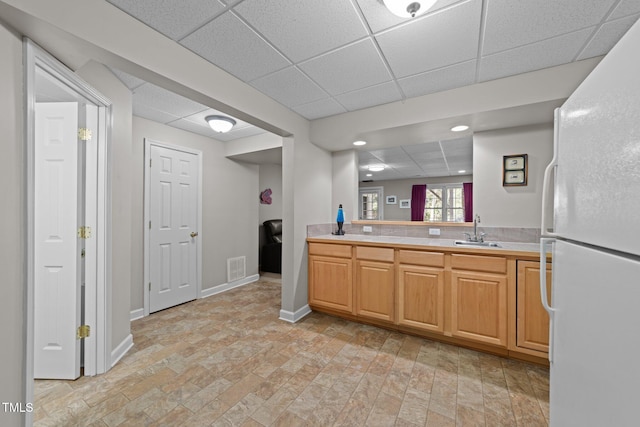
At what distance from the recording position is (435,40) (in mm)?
1631

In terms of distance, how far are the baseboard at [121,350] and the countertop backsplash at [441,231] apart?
1962 mm

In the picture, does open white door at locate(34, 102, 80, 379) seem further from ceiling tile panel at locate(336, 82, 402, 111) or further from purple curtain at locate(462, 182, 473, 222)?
purple curtain at locate(462, 182, 473, 222)

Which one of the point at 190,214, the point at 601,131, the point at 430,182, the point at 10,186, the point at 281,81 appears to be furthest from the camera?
the point at 430,182

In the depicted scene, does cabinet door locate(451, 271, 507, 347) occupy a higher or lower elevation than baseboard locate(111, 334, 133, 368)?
higher

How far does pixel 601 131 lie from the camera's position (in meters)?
0.64

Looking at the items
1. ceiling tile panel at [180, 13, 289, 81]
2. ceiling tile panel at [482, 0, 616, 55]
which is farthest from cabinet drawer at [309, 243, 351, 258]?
ceiling tile panel at [482, 0, 616, 55]

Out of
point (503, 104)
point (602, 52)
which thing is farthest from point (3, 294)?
point (602, 52)

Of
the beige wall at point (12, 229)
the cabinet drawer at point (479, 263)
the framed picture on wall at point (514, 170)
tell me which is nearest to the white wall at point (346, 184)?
the cabinet drawer at point (479, 263)

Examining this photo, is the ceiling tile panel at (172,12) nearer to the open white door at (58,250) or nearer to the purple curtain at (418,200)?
the open white door at (58,250)

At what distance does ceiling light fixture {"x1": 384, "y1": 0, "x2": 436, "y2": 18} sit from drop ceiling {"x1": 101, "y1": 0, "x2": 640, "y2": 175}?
0.08 meters

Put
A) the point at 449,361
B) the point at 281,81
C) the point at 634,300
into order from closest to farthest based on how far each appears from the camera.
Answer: the point at 634,300, the point at 449,361, the point at 281,81

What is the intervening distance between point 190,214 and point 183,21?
244 centimetres

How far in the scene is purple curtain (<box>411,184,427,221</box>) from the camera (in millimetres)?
7383

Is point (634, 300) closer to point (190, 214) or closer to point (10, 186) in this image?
point (10, 186)
